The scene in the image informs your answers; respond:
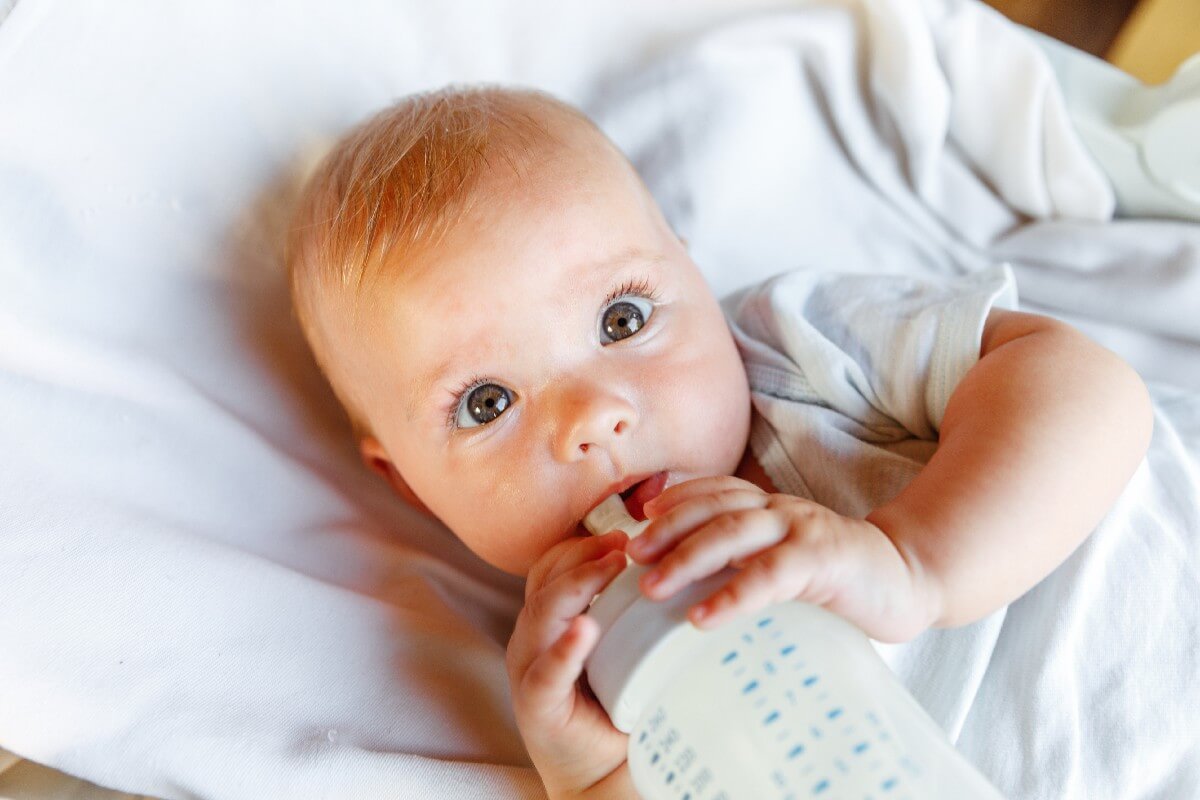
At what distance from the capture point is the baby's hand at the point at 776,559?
0.63m

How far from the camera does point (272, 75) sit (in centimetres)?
115

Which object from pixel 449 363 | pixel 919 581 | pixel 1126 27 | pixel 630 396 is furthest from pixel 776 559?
pixel 1126 27

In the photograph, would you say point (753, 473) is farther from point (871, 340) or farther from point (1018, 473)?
point (1018, 473)

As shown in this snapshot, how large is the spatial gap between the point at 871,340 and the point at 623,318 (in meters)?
0.26

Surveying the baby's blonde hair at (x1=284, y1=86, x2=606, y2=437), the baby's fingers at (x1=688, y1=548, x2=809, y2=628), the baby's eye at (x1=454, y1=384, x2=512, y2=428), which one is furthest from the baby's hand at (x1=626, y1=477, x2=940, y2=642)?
the baby's blonde hair at (x1=284, y1=86, x2=606, y2=437)

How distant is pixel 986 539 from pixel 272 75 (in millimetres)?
893

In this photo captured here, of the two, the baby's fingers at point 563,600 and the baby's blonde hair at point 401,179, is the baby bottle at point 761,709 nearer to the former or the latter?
the baby's fingers at point 563,600

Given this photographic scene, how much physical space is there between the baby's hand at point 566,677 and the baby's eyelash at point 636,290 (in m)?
0.23

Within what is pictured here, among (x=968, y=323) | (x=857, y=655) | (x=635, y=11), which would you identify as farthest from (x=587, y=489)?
(x=635, y=11)

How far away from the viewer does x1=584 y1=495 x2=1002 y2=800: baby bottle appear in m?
0.59

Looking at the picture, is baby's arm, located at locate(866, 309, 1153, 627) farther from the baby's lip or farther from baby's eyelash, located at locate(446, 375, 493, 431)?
baby's eyelash, located at locate(446, 375, 493, 431)

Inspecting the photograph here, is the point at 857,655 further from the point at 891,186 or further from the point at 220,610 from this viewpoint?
the point at 891,186

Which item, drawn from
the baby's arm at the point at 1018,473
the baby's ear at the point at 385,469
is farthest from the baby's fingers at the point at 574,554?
the baby's ear at the point at 385,469

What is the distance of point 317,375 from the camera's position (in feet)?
3.90
